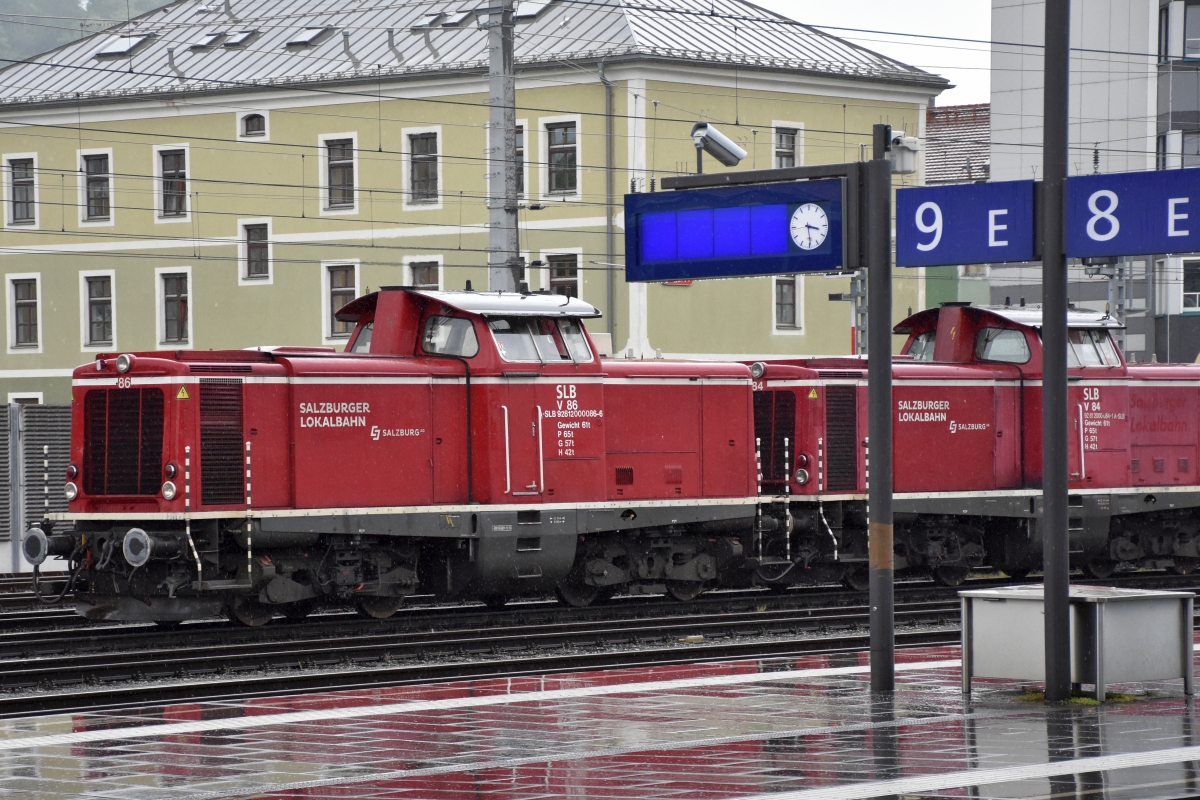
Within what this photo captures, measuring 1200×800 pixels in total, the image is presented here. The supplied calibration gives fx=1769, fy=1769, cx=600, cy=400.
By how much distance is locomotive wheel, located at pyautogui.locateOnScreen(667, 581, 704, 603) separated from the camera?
2161 centimetres

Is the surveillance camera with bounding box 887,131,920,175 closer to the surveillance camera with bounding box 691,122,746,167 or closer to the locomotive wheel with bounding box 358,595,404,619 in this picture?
the surveillance camera with bounding box 691,122,746,167

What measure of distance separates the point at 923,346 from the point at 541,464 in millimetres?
7400

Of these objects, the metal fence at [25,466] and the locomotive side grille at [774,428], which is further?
the metal fence at [25,466]

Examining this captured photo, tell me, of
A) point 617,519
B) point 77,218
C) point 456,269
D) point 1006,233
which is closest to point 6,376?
point 77,218

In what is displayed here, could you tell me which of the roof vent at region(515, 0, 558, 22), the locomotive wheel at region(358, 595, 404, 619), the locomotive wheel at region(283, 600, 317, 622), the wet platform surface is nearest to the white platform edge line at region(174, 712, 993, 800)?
the wet platform surface

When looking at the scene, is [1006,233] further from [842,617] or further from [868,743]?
[842,617]

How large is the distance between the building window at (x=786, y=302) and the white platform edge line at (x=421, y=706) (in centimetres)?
3021

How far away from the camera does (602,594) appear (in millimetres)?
21516

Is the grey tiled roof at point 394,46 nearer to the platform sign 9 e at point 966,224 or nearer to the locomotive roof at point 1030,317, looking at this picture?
the locomotive roof at point 1030,317

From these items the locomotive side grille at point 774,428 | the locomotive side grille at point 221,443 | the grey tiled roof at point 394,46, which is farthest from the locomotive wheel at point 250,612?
the grey tiled roof at point 394,46

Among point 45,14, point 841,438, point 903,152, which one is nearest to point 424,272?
point 903,152

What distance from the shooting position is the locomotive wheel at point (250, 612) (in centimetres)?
1834

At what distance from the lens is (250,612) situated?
1856 cm

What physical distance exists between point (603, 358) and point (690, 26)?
24.2 m
